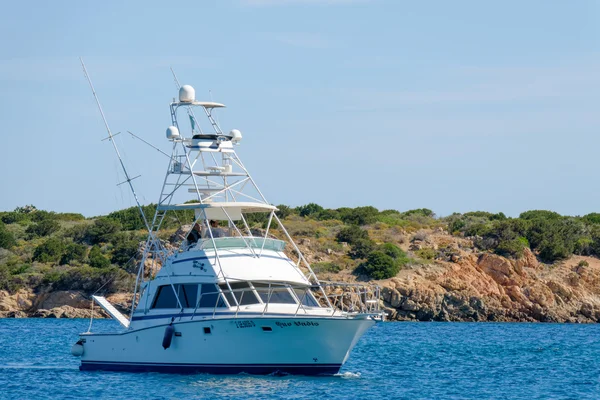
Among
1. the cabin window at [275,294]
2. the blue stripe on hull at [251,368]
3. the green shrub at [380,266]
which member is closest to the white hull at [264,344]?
the blue stripe on hull at [251,368]

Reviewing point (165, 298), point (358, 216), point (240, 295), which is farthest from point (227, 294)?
point (358, 216)

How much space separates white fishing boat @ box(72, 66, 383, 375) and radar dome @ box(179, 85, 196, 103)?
A: 3cm

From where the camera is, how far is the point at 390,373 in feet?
97.2

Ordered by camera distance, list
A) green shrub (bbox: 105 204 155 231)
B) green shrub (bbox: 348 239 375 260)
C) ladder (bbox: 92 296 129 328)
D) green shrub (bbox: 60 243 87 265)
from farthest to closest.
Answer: green shrub (bbox: 105 204 155 231), green shrub (bbox: 60 243 87 265), green shrub (bbox: 348 239 375 260), ladder (bbox: 92 296 129 328)

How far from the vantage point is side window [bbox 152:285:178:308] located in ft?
93.1

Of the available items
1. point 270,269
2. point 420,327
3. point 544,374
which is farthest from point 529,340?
point 270,269

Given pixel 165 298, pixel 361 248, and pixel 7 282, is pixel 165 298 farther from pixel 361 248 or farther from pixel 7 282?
pixel 361 248

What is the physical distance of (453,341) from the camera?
4112 centimetres

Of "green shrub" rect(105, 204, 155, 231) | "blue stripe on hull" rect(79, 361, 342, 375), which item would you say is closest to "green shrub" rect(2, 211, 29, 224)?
"green shrub" rect(105, 204, 155, 231)

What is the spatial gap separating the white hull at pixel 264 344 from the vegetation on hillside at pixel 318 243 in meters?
27.9

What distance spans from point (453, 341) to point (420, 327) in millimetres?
7492

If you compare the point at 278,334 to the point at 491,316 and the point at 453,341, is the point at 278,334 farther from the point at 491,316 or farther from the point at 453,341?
the point at 491,316

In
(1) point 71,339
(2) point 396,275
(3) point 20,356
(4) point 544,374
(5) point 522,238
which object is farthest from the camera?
(5) point 522,238

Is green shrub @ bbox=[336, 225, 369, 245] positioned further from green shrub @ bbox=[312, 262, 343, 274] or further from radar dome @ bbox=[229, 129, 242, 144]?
radar dome @ bbox=[229, 129, 242, 144]
